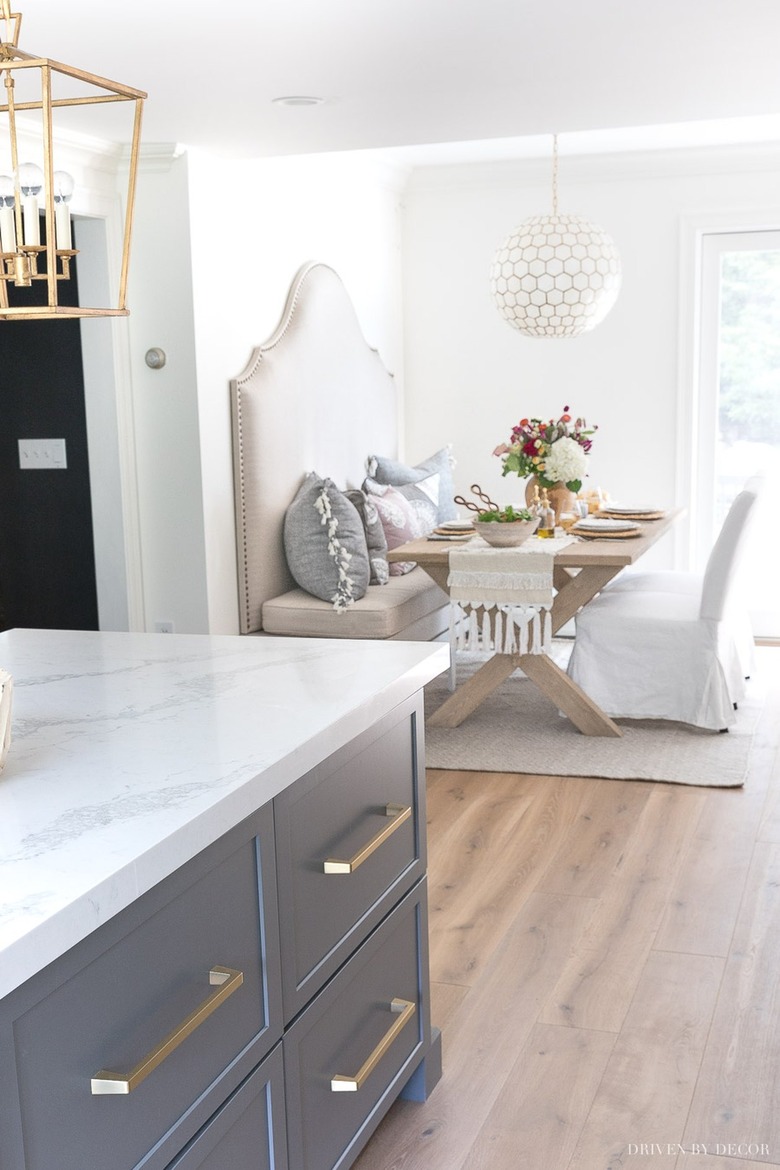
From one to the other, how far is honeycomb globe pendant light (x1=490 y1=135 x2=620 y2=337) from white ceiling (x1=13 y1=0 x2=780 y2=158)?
1.08 metres

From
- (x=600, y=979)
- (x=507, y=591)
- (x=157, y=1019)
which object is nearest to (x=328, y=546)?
(x=507, y=591)

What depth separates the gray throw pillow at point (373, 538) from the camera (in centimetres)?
500

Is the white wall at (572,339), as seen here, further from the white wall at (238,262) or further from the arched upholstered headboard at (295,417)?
the white wall at (238,262)

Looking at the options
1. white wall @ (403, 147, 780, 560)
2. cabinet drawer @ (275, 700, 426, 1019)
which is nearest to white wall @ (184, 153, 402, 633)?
white wall @ (403, 147, 780, 560)

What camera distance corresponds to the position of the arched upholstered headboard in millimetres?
4695

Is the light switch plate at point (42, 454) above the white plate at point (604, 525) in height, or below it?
above

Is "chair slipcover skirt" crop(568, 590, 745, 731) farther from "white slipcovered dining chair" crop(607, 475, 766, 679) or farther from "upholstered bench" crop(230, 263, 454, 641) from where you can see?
"upholstered bench" crop(230, 263, 454, 641)

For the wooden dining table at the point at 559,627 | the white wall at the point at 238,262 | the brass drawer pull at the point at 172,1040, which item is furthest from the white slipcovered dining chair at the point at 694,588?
the brass drawer pull at the point at 172,1040

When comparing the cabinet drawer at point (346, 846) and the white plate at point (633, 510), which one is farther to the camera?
the white plate at point (633, 510)

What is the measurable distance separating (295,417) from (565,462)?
A: 115 centimetres

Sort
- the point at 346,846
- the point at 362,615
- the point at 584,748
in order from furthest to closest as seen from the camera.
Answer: the point at 362,615 < the point at 584,748 < the point at 346,846

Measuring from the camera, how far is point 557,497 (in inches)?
207

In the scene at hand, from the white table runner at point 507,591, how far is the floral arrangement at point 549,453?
60 centimetres

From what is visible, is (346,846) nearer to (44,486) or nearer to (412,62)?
(412,62)
